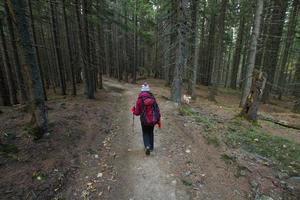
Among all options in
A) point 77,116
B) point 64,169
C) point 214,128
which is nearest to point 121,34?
point 77,116

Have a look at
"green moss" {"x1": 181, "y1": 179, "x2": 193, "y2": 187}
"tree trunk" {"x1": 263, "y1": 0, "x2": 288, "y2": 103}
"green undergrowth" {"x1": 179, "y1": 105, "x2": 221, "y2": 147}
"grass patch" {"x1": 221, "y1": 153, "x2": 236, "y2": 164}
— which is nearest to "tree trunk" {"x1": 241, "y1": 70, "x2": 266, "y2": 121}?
"green undergrowth" {"x1": 179, "y1": 105, "x2": 221, "y2": 147}

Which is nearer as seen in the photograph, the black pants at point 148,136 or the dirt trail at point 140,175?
the dirt trail at point 140,175

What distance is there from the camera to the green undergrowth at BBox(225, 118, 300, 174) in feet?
21.5

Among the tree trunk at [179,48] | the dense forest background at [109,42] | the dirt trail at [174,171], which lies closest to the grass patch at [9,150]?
the dense forest background at [109,42]

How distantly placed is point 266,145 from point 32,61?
8.80 meters

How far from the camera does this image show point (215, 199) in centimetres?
485

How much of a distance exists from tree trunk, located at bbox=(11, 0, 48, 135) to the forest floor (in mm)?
659

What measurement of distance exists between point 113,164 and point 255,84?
25.0 ft

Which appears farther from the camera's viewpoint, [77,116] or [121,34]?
[121,34]

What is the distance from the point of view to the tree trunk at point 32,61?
20.5ft

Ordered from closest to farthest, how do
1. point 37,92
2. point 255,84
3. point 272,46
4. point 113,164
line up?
point 113,164 → point 37,92 → point 255,84 → point 272,46

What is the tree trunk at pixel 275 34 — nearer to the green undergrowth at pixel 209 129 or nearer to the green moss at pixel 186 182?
the green undergrowth at pixel 209 129

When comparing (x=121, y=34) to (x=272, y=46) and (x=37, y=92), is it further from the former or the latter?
(x=37, y=92)

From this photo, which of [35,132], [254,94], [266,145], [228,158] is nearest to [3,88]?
[35,132]
